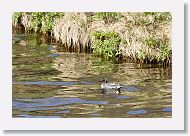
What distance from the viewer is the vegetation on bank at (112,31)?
10.6 metres

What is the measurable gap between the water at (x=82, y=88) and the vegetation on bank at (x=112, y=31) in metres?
0.22

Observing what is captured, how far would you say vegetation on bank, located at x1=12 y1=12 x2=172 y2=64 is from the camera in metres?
10.6

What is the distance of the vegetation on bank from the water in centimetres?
22

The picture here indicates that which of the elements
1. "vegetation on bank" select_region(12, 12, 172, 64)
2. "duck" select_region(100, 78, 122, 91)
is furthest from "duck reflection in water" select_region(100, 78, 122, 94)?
"vegetation on bank" select_region(12, 12, 172, 64)

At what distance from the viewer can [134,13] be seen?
1051cm

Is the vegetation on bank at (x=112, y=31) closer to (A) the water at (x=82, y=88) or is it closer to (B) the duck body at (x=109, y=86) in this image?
(A) the water at (x=82, y=88)

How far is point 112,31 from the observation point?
445 inches

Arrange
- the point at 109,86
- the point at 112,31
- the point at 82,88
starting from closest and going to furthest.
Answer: the point at 109,86, the point at 82,88, the point at 112,31

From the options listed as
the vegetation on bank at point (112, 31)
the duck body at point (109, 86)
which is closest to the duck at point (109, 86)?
the duck body at point (109, 86)

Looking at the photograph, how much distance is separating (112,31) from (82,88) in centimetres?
123

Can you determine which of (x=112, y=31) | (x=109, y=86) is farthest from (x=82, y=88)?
(x=112, y=31)

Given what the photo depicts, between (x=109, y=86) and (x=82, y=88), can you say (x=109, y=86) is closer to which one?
(x=109, y=86)

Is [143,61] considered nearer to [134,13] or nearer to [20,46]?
[134,13]
